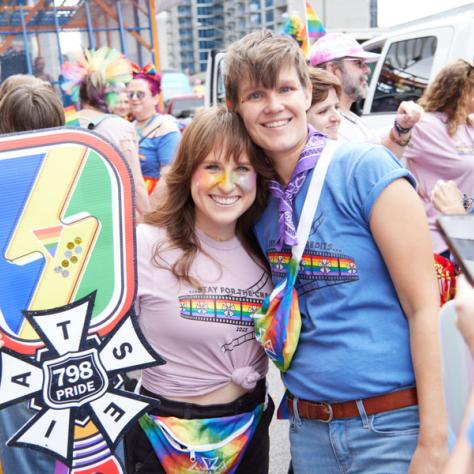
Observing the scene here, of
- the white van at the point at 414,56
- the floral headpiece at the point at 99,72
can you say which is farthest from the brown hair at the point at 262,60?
the white van at the point at 414,56

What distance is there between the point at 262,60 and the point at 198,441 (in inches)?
41.8

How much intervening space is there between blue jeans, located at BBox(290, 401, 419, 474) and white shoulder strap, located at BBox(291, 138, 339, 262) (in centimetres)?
42

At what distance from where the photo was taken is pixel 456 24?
17.9 feet

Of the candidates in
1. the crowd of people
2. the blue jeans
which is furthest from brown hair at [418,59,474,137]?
the blue jeans

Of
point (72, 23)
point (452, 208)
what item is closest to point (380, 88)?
point (452, 208)

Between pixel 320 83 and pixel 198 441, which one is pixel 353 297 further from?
pixel 320 83

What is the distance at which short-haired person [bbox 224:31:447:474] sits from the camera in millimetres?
1518

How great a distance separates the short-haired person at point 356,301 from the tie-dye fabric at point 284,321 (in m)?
0.03

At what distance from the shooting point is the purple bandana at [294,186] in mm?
1638

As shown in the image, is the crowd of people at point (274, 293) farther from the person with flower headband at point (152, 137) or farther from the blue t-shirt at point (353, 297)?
the person with flower headband at point (152, 137)

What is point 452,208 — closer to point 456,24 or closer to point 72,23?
point 456,24

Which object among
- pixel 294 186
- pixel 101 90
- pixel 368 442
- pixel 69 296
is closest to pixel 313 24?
pixel 101 90

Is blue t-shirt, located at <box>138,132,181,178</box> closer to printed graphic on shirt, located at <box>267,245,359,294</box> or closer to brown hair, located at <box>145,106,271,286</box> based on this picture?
brown hair, located at <box>145,106,271,286</box>

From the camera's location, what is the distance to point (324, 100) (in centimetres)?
234
